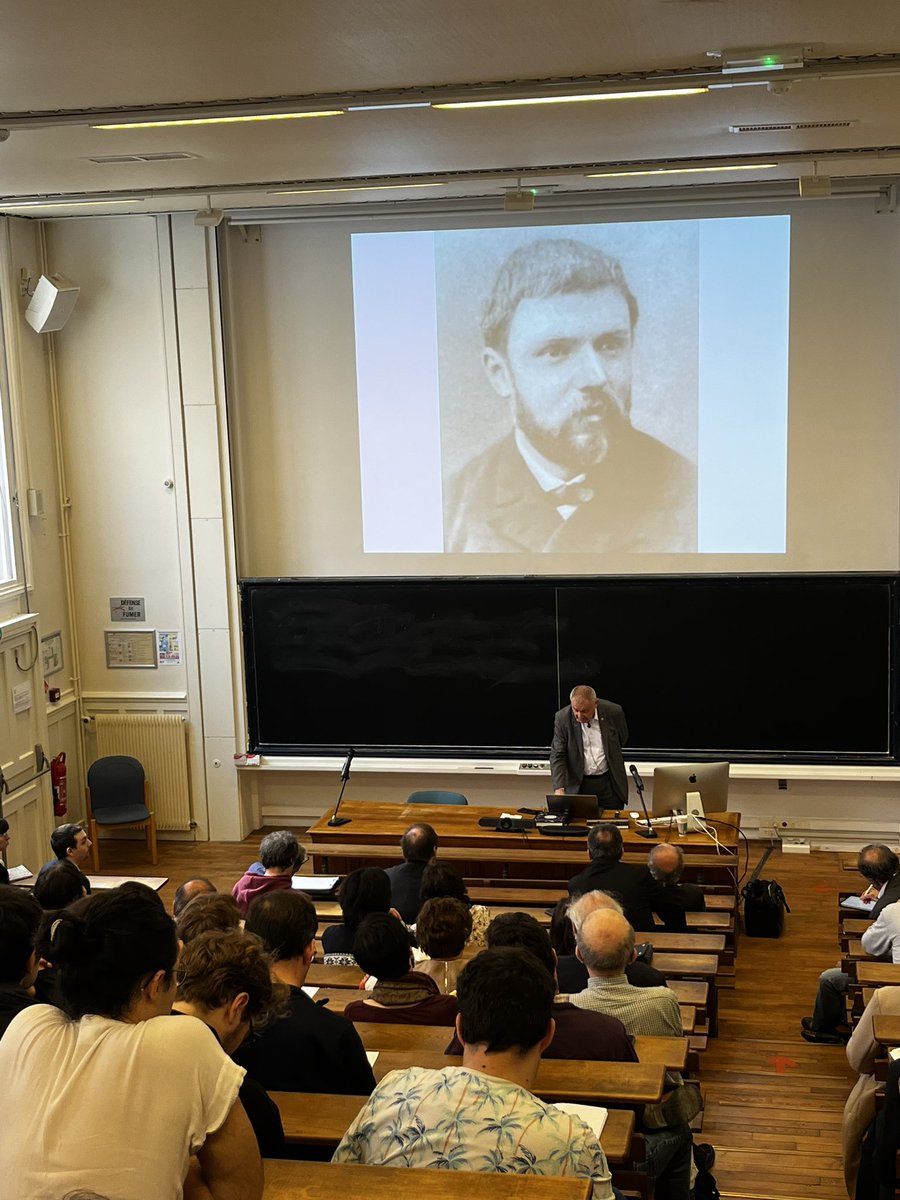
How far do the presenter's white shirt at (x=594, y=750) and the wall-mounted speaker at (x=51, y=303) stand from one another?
179 inches

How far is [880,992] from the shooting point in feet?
15.4

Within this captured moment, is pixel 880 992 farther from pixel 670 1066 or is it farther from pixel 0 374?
pixel 0 374

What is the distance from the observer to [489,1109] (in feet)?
8.40

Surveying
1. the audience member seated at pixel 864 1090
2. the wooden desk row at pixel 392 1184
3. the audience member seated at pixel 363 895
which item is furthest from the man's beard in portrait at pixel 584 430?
the wooden desk row at pixel 392 1184

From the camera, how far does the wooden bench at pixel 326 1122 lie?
9.62 ft

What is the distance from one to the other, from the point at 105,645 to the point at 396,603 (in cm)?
225

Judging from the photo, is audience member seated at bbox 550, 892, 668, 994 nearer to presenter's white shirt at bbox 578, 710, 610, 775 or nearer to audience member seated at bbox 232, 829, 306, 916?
audience member seated at bbox 232, 829, 306, 916

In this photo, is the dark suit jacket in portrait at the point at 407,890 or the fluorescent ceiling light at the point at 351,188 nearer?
the dark suit jacket in portrait at the point at 407,890

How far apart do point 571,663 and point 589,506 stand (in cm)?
111

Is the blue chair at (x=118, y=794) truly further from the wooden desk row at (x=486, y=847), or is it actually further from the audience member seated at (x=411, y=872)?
the audience member seated at (x=411, y=872)

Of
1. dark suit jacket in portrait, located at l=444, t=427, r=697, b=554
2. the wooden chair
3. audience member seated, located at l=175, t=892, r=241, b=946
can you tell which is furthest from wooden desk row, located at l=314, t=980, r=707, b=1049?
dark suit jacket in portrait, located at l=444, t=427, r=697, b=554

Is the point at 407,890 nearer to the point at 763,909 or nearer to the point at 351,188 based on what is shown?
the point at 763,909

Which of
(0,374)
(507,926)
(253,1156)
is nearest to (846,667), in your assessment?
(507,926)

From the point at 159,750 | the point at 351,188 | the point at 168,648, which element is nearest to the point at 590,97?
the point at 351,188
